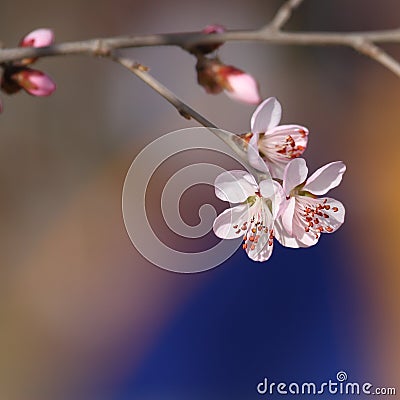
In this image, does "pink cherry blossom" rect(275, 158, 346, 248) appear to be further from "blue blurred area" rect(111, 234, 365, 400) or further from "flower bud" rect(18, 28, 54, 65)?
"blue blurred area" rect(111, 234, 365, 400)

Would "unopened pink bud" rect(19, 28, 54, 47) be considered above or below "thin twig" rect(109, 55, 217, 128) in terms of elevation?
above

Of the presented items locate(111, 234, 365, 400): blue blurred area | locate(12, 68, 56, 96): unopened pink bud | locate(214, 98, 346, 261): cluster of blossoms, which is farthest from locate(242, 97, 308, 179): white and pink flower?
locate(111, 234, 365, 400): blue blurred area

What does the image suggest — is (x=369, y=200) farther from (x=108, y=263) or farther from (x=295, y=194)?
(x=295, y=194)

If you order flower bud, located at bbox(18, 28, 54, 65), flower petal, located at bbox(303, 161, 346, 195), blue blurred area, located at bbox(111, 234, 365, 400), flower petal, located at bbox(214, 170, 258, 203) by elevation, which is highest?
blue blurred area, located at bbox(111, 234, 365, 400)

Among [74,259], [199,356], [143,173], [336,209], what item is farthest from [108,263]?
[336,209]

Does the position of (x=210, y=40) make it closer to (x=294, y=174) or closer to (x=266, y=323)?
(x=294, y=174)

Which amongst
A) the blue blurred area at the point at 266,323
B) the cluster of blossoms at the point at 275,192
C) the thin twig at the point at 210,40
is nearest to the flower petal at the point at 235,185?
the cluster of blossoms at the point at 275,192
